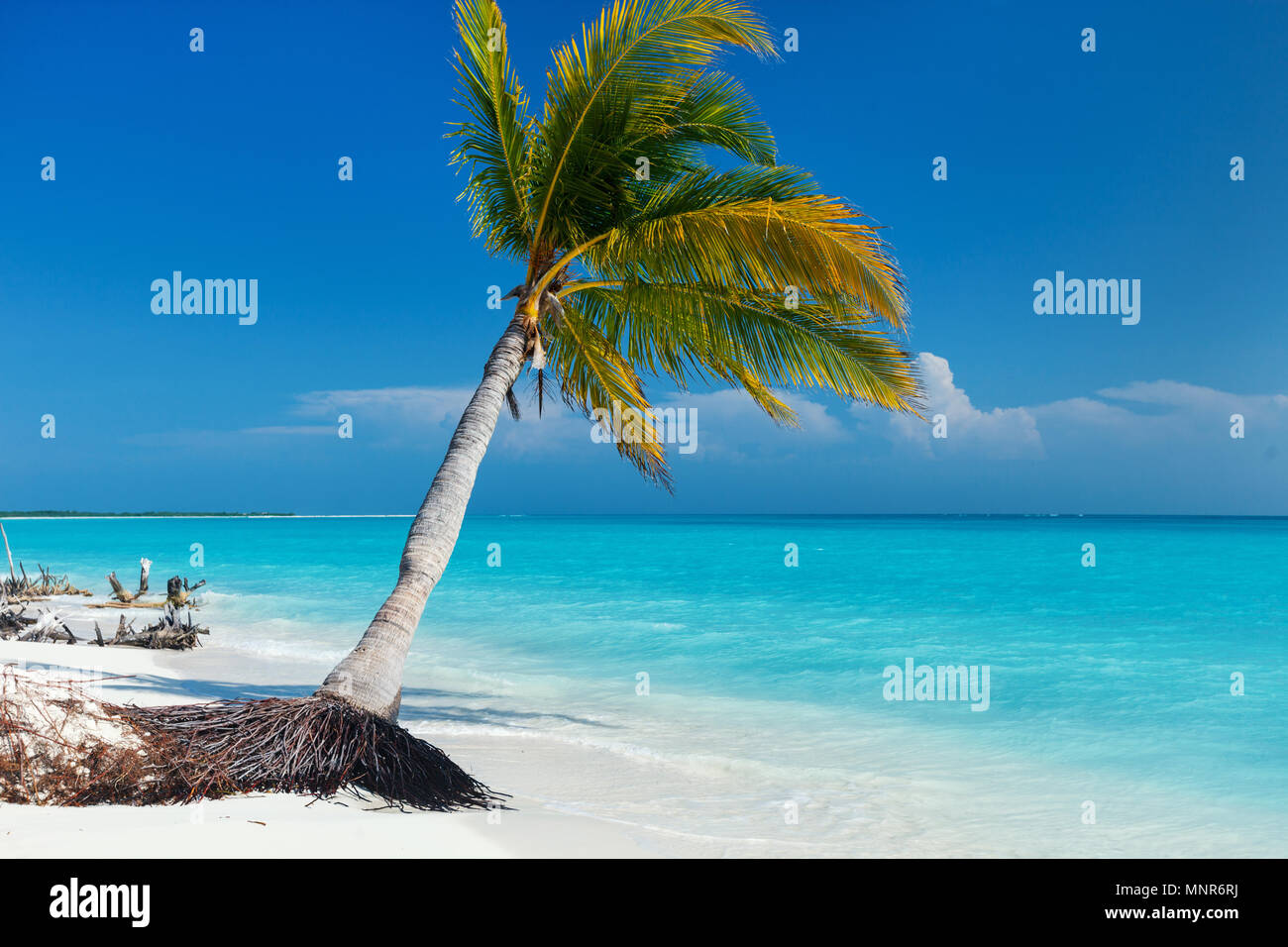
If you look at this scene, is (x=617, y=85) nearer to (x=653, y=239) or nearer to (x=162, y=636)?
(x=653, y=239)

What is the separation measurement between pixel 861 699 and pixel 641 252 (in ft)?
22.8

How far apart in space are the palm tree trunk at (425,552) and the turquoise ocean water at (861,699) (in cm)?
169

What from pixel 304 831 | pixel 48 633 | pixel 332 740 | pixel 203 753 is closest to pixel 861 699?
pixel 332 740

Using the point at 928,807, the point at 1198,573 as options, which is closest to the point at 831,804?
the point at 928,807

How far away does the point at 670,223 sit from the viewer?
7.14m

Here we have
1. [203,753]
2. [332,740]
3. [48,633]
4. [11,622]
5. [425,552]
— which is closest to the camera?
[203,753]

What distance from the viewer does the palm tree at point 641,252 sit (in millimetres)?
6621

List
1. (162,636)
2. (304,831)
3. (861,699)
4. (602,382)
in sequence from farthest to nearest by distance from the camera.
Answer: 1. (162,636)
2. (861,699)
3. (602,382)
4. (304,831)

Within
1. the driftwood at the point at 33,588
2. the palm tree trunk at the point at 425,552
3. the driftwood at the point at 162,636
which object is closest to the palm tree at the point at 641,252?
the palm tree trunk at the point at 425,552

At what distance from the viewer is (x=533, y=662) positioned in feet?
46.1

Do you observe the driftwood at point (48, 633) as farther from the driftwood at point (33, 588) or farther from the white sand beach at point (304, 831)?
the white sand beach at point (304, 831)

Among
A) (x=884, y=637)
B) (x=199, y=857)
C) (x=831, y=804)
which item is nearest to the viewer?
(x=199, y=857)
